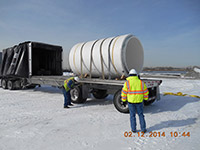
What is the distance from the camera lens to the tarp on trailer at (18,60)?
34.7 feet

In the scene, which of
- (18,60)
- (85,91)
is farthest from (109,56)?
(18,60)

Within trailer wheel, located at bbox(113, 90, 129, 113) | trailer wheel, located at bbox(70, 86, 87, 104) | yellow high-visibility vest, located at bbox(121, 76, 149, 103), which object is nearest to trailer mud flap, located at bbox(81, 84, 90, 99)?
trailer wheel, located at bbox(70, 86, 87, 104)

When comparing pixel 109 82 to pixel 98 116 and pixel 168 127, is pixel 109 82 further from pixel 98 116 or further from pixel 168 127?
pixel 168 127

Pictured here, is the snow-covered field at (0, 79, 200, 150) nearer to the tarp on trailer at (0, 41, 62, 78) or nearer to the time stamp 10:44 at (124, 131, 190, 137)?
the time stamp 10:44 at (124, 131, 190, 137)

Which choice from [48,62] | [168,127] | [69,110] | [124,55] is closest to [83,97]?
[69,110]

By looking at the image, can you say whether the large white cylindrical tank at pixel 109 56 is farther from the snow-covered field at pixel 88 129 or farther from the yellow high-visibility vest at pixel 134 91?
the yellow high-visibility vest at pixel 134 91

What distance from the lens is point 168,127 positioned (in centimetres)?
447

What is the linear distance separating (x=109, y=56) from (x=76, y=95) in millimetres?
2338

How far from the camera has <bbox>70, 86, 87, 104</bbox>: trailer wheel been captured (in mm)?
7383

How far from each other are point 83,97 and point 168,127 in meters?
3.92

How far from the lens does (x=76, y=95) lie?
24.8 ft

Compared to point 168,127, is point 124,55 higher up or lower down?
higher up

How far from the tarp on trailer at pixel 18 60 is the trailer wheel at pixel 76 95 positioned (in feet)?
15.1

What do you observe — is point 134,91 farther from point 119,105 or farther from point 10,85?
point 10,85
